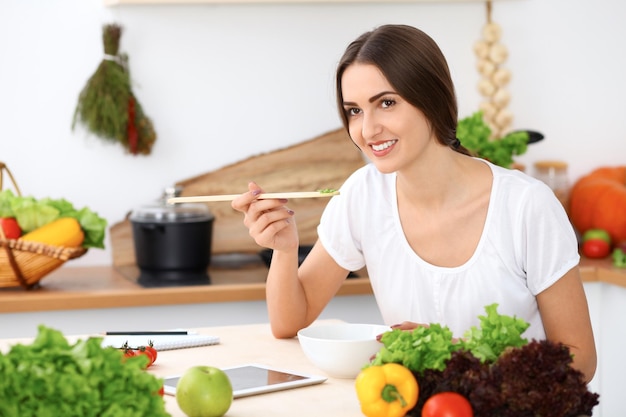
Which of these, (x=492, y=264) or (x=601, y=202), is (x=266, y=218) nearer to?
(x=492, y=264)

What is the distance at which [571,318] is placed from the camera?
1.83 m

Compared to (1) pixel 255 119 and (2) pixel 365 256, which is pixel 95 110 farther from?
(2) pixel 365 256

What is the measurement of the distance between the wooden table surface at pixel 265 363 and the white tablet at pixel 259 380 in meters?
0.01

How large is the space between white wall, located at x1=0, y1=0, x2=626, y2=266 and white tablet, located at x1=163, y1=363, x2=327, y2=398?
173cm

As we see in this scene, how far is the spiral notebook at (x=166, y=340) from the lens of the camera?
1.85 m

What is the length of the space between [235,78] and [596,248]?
53.3 inches

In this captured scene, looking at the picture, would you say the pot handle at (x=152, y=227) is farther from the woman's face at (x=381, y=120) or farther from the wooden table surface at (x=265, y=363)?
the woman's face at (x=381, y=120)

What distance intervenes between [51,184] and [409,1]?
4.56 ft

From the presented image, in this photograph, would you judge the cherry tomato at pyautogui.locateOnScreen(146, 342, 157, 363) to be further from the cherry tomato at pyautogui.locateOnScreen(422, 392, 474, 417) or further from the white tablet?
the cherry tomato at pyautogui.locateOnScreen(422, 392, 474, 417)

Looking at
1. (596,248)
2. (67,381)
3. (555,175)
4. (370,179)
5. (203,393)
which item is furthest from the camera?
(555,175)

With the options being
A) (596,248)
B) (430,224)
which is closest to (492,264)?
(430,224)

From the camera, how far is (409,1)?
3453mm

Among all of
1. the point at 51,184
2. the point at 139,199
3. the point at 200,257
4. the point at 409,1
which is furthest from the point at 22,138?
the point at 409,1

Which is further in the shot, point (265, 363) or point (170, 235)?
point (170, 235)
